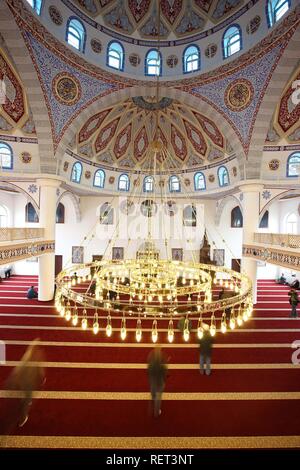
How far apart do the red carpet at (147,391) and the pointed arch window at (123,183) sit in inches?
345

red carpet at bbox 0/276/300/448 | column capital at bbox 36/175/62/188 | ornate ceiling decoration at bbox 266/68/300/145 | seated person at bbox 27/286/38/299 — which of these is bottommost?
red carpet at bbox 0/276/300/448

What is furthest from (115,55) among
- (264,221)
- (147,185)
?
(264,221)

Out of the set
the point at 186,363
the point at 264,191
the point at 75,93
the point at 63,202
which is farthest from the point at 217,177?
the point at 186,363

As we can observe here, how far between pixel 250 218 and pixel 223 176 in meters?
3.35

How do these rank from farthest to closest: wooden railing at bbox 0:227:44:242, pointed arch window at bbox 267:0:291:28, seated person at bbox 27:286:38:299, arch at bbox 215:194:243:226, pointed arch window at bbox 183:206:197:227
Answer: pointed arch window at bbox 183:206:197:227 < arch at bbox 215:194:243:226 < seated person at bbox 27:286:38:299 < pointed arch window at bbox 267:0:291:28 < wooden railing at bbox 0:227:44:242

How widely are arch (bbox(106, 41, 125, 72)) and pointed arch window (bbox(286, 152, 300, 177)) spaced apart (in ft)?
23.6

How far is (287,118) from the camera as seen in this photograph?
32.1ft

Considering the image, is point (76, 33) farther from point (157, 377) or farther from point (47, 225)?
point (157, 377)

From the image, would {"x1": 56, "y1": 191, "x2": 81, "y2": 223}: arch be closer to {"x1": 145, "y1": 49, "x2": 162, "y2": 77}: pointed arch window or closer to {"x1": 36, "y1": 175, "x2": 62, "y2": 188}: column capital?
{"x1": 36, "y1": 175, "x2": 62, "y2": 188}: column capital

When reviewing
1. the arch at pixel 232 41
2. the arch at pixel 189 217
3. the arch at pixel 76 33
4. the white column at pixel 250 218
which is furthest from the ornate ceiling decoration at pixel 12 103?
the arch at pixel 189 217

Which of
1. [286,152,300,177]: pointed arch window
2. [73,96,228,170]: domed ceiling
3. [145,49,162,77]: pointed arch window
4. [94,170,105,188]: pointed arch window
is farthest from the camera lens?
[94,170,105,188]: pointed arch window

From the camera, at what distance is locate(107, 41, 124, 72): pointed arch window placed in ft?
30.6

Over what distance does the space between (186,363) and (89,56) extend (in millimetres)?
9694

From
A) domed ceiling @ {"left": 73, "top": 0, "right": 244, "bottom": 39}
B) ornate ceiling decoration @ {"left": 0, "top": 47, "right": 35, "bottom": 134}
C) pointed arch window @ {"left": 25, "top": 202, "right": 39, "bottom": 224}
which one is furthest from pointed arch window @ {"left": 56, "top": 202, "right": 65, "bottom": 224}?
domed ceiling @ {"left": 73, "top": 0, "right": 244, "bottom": 39}
